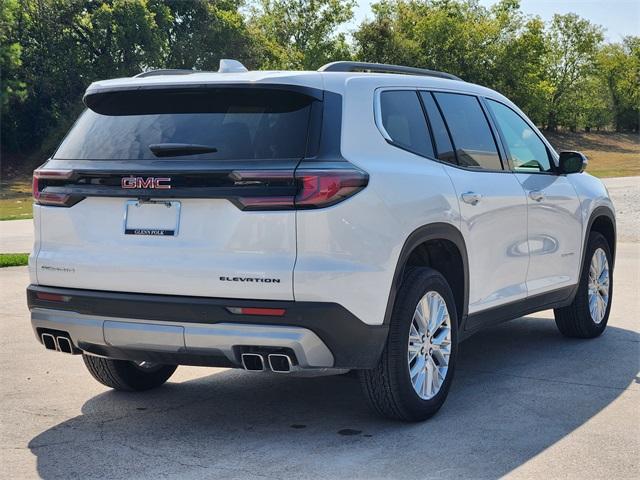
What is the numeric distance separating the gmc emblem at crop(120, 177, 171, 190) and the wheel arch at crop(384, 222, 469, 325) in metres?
1.20

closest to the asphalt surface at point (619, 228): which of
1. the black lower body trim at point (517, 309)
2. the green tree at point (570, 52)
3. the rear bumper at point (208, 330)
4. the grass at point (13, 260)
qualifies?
the grass at point (13, 260)

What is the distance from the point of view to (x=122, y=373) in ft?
19.5

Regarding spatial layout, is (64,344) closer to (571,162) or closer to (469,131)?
(469,131)

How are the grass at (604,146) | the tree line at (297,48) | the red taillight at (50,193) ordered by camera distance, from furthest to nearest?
1. the grass at (604,146)
2. the tree line at (297,48)
3. the red taillight at (50,193)

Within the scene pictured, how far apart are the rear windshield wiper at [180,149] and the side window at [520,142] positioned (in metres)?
2.48

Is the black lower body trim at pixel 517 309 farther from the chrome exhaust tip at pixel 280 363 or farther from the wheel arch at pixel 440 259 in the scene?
the chrome exhaust tip at pixel 280 363

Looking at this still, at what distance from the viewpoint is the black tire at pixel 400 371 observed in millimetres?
5000

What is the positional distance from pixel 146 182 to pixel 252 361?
1.00 m

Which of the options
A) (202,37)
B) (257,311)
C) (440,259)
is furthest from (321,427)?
(202,37)

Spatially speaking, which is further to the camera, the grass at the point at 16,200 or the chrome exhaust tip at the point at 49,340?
the grass at the point at 16,200

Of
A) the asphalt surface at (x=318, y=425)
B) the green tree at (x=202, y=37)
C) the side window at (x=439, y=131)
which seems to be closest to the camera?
the asphalt surface at (x=318, y=425)

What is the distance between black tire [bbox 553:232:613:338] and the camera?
7531mm

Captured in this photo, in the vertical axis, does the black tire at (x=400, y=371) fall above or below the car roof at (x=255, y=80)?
below

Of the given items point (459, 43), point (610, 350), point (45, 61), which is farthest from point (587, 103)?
point (610, 350)
